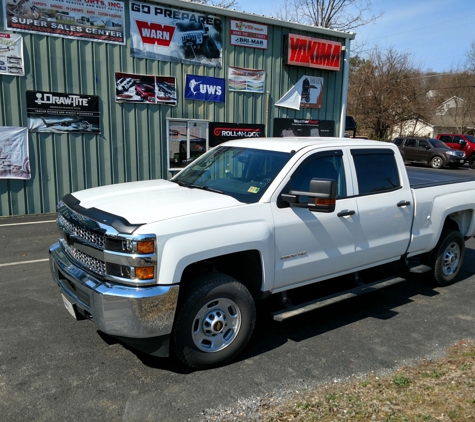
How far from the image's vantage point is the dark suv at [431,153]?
81.8 feet

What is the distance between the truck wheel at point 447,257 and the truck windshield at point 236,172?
2810 millimetres

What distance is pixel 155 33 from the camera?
11.0 m

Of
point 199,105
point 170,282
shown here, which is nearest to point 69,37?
point 199,105

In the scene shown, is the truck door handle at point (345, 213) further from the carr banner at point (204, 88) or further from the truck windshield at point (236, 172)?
the carr banner at point (204, 88)

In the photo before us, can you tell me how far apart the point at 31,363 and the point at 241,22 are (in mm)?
10747

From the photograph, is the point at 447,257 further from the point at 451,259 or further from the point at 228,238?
the point at 228,238

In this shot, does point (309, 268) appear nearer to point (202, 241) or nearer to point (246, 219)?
point (246, 219)

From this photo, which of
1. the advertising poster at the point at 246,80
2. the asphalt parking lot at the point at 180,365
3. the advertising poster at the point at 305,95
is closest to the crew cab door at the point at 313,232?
the asphalt parking lot at the point at 180,365

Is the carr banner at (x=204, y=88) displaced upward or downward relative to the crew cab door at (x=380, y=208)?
upward

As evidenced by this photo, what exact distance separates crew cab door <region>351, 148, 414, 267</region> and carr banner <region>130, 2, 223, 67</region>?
7.89 meters

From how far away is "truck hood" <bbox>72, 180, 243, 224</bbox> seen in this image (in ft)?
11.2

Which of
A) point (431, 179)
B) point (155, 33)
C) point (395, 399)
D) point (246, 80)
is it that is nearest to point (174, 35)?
point (155, 33)

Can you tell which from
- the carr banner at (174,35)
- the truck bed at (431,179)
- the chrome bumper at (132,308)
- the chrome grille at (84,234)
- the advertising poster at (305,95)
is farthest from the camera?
the advertising poster at (305,95)

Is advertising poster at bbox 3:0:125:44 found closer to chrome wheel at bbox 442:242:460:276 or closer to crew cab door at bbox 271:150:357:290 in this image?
crew cab door at bbox 271:150:357:290
